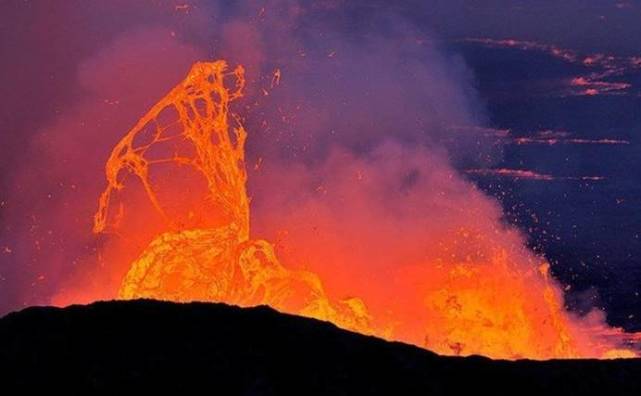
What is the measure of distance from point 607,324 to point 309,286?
36.7ft

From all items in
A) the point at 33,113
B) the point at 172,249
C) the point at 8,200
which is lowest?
the point at 172,249

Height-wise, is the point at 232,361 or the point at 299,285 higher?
the point at 299,285

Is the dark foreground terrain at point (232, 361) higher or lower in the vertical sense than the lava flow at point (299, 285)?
lower

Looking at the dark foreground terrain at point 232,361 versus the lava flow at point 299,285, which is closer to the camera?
the dark foreground terrain at point 232,361

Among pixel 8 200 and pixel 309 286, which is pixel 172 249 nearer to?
pixel 309 286

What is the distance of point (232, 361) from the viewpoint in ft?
51.4

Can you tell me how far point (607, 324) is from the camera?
126ft

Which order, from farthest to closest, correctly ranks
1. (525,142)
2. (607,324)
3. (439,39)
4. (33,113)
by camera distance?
(439,39) < (525,142) < (33,113) < (607,324)

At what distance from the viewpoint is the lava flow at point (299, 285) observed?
28406mm

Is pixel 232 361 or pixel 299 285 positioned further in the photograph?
pixel 299 285

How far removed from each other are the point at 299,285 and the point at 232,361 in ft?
57.8

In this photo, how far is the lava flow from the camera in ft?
93.2

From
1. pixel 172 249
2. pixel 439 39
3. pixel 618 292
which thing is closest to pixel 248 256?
pixel 172 249

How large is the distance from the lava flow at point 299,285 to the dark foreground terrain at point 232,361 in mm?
10058
